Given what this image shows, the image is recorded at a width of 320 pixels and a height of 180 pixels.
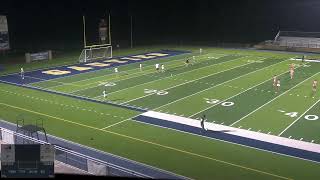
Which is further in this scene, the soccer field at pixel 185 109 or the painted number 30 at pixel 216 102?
the painted number 30 at pixel 216 102

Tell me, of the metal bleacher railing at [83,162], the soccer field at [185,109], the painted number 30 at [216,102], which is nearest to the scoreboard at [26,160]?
the metal bleacher railing at [83,162]

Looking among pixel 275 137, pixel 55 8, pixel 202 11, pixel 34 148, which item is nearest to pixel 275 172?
pixel 275 137

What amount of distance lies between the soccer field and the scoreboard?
5.83 metres

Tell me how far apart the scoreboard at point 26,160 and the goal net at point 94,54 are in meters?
28.6

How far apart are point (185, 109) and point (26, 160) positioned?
1306cm

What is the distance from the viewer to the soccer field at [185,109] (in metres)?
14.7

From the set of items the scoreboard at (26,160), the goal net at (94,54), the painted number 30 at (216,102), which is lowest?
the painted number 30 at (216,102)

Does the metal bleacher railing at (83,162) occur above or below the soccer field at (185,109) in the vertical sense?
above

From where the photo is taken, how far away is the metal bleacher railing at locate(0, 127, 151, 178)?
1155 centimetres

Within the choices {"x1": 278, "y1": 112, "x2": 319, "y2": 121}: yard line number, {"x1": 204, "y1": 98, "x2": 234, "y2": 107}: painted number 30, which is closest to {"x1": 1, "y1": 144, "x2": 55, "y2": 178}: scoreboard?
{"x1": 278, "y1": 112, "x2": 319, "y2": 121}: yard line number

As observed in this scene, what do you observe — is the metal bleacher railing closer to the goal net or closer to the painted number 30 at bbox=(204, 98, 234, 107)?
the painted number 30 at bbox=(204, 98, 234, 107)

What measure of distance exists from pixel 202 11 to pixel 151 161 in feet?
167

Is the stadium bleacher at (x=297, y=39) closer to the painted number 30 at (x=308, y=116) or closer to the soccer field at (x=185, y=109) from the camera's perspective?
the soccer field at (x=185, y=109)

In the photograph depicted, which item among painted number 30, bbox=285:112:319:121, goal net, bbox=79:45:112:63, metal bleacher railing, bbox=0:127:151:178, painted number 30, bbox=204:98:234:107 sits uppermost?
goal net, bbox=79:45:112:63
